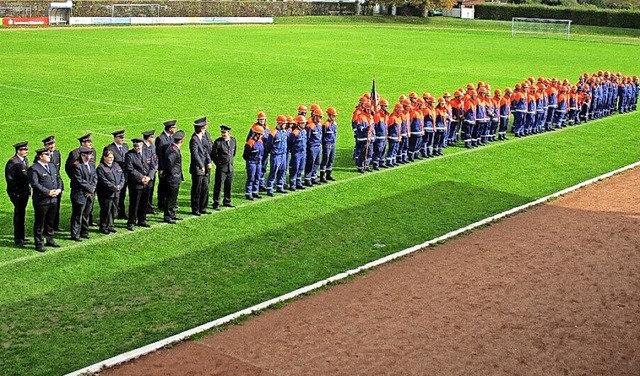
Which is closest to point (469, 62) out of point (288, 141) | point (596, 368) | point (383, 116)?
point (383, 116)

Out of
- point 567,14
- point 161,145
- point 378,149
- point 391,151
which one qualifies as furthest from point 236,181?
point 567,14

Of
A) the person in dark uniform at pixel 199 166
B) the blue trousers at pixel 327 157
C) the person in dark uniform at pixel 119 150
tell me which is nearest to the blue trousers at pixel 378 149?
the blue trousers at pixel 327 157

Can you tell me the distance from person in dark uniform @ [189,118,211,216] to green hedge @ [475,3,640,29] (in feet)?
216

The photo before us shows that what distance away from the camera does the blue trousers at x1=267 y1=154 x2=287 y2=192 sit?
57.6 feet

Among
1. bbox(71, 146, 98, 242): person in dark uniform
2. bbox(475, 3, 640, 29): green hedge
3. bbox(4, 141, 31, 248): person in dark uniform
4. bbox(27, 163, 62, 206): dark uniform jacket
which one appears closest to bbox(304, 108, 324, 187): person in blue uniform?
bbox(71, 146, 98, 242): person in dark uniform

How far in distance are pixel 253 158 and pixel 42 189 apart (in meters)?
4.56

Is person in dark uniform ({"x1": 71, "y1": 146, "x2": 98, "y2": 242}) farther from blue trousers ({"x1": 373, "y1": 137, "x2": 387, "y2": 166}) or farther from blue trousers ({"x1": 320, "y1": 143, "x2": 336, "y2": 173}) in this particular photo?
blue trousers ({"x1": 373, "y1": 137, "x2": 387, "y2": 166})

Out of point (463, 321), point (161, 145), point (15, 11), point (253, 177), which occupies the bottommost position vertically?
point (463, 321)

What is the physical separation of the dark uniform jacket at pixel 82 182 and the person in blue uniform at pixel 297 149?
4.74 m

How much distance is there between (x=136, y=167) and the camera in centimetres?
1497

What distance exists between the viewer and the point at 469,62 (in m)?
45.9

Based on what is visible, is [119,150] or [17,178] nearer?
[17,178]

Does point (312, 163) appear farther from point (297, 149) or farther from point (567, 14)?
point (567, 14)

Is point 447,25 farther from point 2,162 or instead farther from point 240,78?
point 2,162
